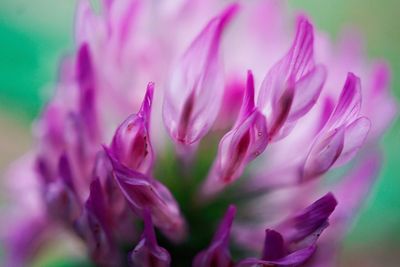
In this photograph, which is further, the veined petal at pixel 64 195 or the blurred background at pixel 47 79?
the blurred background at pixel 47 79

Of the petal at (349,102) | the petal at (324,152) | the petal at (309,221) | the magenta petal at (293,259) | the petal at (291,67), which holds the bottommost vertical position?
the magenta petal at (293,259)

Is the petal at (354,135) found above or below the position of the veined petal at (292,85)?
below

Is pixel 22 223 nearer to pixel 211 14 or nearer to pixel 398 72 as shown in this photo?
pixel 211 14

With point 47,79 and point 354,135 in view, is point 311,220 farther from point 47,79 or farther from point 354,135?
point 47,79

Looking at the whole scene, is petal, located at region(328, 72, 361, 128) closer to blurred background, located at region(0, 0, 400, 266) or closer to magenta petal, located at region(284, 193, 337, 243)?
magenta petal, located at region(284, 193, 337, 243)

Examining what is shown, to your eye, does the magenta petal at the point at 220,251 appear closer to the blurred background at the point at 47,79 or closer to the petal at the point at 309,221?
the petal at the point at 309,221

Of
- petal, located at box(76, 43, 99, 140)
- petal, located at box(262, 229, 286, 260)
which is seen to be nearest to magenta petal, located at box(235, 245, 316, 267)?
petal, located at box(262, 229, 286, 260)

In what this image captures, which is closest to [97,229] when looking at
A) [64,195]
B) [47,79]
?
[64,195]

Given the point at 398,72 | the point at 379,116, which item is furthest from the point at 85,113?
the point at 398,72

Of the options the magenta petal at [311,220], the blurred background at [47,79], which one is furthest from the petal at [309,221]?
the blurred background at [47,79]
